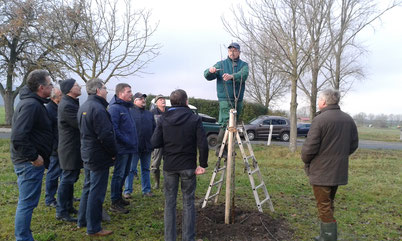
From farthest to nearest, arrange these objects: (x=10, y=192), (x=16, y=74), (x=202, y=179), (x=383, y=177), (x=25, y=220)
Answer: (x=16, y=74) → (x=383, y=177) → (x=202, y=179) → (x=10, y=192) → (x=25, y=220)

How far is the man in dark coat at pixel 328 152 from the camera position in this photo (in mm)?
3715

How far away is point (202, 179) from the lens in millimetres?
7453

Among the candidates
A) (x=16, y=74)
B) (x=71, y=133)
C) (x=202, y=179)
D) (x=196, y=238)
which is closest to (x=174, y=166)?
(x=196, y=238)

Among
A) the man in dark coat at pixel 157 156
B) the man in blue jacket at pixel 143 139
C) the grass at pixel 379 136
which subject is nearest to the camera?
the man in blue jacket at pixel 143 139

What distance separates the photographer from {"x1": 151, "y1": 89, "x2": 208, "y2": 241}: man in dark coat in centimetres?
358

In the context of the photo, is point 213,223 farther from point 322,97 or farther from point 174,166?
point 322,97

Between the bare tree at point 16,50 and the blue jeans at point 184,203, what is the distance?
15.7 meters

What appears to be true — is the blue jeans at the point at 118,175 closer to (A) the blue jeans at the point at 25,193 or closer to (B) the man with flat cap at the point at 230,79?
(A) the blue jeans at the point at 25,193

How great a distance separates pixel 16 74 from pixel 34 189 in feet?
70.3

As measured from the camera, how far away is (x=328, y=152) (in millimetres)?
3744

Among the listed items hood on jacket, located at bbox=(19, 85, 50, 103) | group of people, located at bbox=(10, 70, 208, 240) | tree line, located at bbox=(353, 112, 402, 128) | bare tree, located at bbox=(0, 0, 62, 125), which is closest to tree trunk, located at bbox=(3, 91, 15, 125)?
bare tree, located at bbox=(0, 0, 62, 125)

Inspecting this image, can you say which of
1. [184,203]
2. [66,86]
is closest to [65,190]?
[66,86]

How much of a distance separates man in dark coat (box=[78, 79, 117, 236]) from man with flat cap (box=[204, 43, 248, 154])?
66.5 inches

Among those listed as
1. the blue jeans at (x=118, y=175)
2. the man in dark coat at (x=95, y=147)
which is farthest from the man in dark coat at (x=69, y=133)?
the blue jeans at (x=118, y=175)
